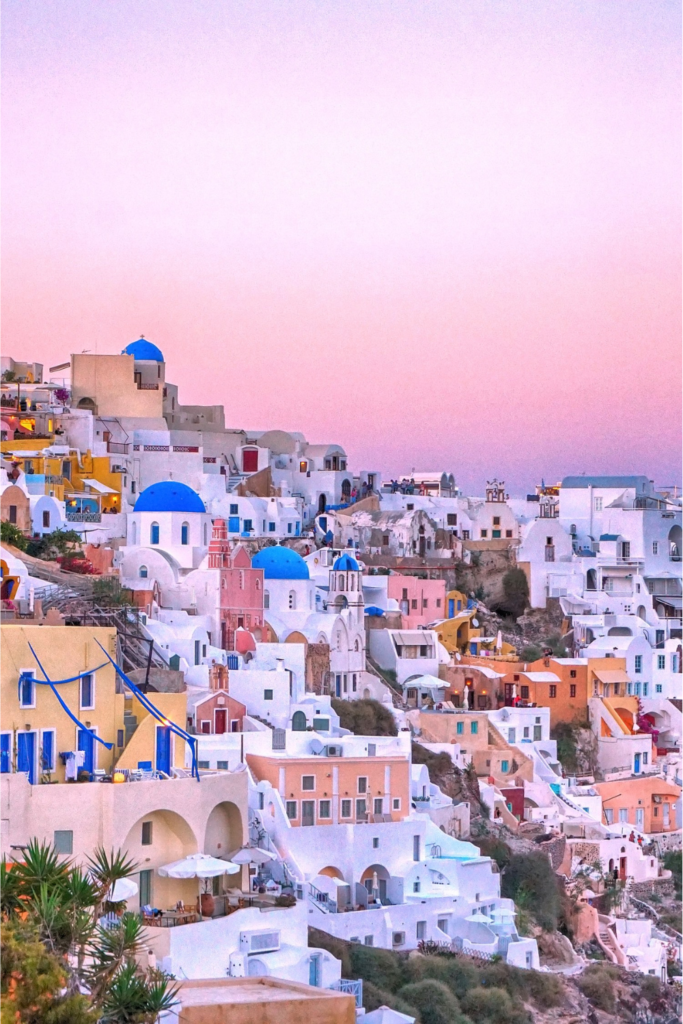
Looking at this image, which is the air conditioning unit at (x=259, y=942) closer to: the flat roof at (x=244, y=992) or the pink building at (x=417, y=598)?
the flat roof at (x=244, y=992)

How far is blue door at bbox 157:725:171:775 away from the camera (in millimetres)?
16188

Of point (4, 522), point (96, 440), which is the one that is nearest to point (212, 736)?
point (4, 522)

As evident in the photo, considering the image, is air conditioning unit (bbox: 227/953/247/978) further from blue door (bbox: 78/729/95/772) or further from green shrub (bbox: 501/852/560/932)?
green shrub (bbox: 501/852/560/932)

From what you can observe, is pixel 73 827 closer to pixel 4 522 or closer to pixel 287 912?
pixel 287 912

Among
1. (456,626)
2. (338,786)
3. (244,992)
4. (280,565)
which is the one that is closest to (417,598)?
(456,626)

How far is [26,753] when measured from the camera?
1513 centimetres

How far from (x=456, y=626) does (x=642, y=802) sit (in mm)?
4033

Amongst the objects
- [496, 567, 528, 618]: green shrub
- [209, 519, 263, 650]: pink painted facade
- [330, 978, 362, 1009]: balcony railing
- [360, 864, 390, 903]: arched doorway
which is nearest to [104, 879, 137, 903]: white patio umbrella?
[330, 978, 362, 1009]: balcony railing

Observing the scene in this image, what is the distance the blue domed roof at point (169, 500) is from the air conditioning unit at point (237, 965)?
1011 cm

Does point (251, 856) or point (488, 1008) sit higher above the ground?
point (251, 856)

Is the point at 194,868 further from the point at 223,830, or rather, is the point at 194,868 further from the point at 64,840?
the point at 223,830

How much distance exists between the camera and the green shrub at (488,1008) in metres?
17.4

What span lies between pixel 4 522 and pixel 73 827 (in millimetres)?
9736

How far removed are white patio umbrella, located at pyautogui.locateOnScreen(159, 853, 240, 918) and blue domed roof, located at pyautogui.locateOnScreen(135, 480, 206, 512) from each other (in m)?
9.49
